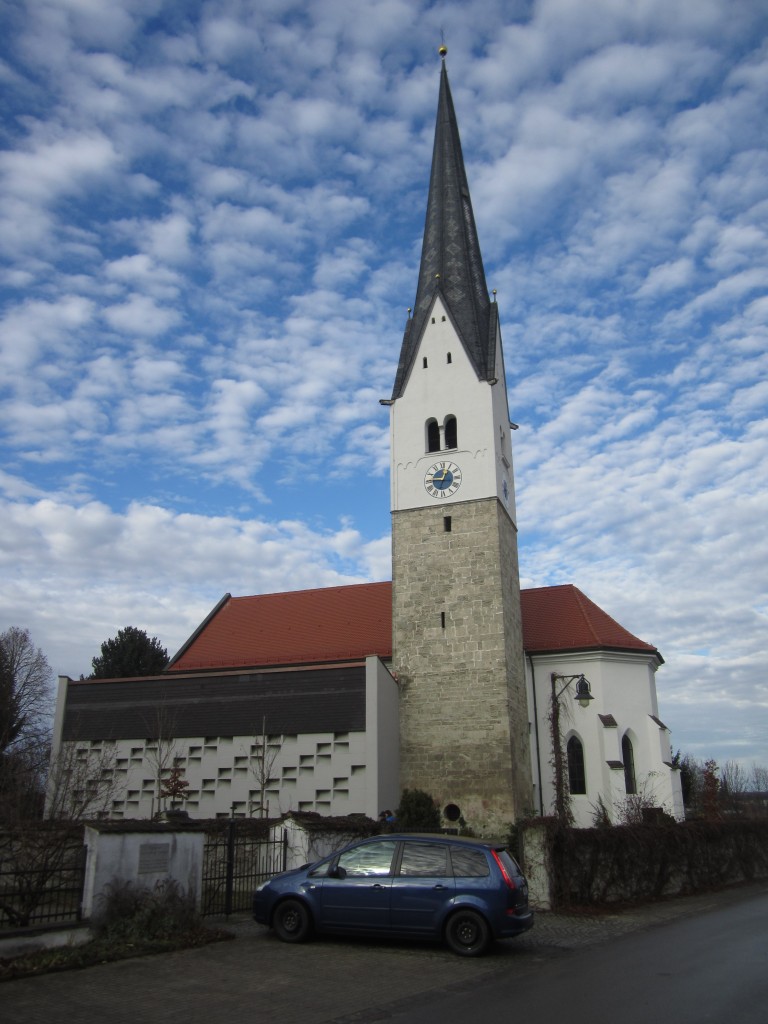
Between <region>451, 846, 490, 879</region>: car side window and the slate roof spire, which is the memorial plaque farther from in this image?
the slate roof spire

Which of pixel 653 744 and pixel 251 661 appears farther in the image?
pixel 251 661

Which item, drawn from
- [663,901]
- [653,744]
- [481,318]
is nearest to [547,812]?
[653,744]

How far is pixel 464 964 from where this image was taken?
34.0 feet

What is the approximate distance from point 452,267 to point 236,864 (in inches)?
987

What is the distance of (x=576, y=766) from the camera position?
29.0 metres

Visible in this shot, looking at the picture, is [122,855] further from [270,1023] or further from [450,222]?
[450,222]

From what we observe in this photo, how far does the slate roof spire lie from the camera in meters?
31.6

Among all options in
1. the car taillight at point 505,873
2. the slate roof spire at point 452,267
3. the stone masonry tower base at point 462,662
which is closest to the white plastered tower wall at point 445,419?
the slate roof spire at point 452,267

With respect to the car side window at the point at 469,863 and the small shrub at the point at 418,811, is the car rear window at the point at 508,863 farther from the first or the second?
the small shrub at the point at 418,811

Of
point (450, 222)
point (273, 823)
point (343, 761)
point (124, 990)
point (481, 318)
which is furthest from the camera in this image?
point (450, 222)

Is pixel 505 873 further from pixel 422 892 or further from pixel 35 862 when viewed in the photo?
pixel 35 862

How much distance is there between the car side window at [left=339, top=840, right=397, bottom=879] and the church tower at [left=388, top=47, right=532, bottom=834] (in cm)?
1443

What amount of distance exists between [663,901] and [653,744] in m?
12.7

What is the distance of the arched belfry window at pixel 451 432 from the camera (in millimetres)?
30203
